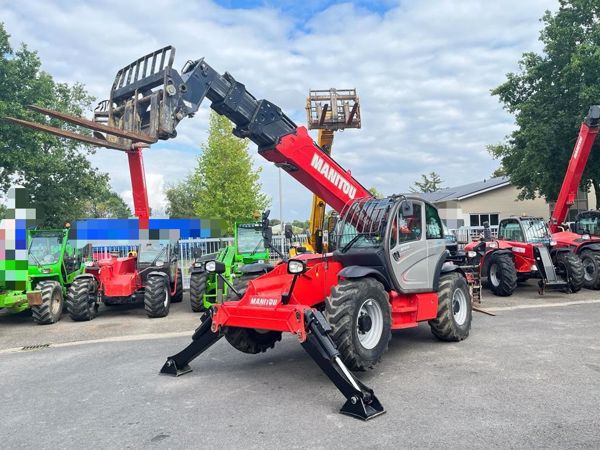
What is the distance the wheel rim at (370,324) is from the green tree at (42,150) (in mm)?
21030

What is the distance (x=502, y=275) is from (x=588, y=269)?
9.23 feet

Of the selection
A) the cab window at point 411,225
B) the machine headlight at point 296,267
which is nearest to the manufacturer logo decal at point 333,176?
the cab window at point 411,225

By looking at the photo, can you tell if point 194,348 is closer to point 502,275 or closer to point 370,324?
point 370,324

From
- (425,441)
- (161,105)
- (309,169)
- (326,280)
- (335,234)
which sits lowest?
(425,441)

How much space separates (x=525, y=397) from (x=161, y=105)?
6431mm

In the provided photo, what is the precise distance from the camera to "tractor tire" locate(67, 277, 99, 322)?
1124 cm

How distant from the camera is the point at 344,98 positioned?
50.9 ft

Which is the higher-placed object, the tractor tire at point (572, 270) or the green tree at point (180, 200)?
the green tree at point (180, 200)

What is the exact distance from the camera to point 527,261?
1328cm

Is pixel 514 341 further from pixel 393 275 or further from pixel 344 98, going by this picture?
pixel 344 98

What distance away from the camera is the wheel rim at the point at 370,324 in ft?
20.3

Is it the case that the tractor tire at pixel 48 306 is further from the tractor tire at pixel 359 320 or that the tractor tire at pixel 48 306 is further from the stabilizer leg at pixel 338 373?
the stabilizer leg at pixel 338 373

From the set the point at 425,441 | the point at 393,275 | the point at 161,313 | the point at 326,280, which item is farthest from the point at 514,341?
the point at 161,313

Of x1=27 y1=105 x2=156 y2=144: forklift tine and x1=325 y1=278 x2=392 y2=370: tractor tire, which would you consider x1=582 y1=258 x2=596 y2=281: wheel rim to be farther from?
x1=27 y1=105 x2=156 y2=144: forklift tine
